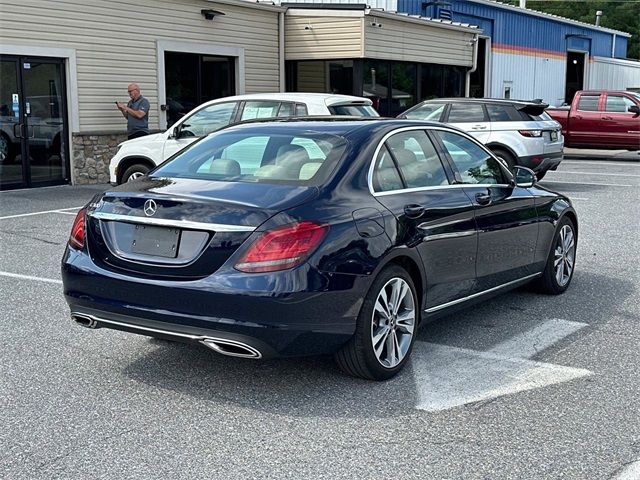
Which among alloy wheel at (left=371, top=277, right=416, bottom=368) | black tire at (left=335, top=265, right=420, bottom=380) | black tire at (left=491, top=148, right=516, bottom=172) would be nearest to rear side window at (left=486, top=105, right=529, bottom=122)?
black tire at (left=491, top=148, right=516, bottom=172)

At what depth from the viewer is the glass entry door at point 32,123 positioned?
1464cm

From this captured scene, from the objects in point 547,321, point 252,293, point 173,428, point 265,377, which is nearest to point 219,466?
point 173,428

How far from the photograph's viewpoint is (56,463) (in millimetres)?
3896

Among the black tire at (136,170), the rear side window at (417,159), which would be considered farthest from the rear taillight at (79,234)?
the black tire at (136,170)

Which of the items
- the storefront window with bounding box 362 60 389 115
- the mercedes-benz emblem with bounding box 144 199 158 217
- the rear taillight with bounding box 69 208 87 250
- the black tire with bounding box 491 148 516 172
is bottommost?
the black tire with bounding box 491 148 516 172

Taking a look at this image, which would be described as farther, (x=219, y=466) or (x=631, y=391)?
(x=631, y=391)

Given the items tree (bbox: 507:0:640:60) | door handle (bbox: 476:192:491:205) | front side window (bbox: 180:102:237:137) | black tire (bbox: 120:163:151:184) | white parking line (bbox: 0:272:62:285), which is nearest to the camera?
door handle (bbox: 476:192:491:205)

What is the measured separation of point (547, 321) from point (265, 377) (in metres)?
2.48

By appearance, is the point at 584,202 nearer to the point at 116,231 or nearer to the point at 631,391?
the point at 631,391

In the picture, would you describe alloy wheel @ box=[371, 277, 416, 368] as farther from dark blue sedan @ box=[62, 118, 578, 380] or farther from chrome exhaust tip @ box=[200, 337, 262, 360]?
chrome exhaust tip @ box=[200, 337, 262, 360]

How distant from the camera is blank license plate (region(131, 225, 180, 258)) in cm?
463

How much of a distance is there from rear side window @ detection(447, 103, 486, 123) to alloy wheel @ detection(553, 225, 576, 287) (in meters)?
8.34

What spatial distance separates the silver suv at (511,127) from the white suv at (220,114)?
11.6ft

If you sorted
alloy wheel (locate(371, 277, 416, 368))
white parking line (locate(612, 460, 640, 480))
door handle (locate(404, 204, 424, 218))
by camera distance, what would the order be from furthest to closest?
door handle (locate(404, 204, 424, 218)) < alloy wheel (locate(371, 277, 416, 368)) < white parking line (locate(612, 460, 640, 480))
